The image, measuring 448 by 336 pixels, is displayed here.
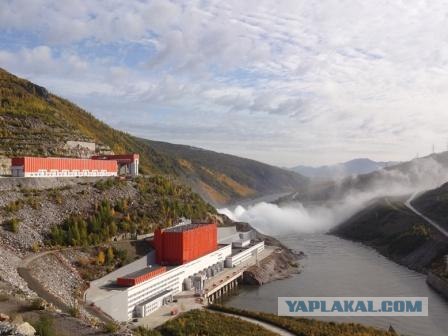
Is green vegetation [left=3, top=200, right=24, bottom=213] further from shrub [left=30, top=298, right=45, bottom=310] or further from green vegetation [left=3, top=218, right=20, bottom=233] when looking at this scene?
shrub [left=30, top=298, right=45, bottom=310]

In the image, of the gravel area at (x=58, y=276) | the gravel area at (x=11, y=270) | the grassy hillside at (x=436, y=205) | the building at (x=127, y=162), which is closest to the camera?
the gravel area at (x=11, y=270)

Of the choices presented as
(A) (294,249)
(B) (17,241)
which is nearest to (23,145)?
(B) (17,241)

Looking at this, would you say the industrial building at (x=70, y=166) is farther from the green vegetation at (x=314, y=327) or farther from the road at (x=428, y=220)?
the road at (x=428, y=220)

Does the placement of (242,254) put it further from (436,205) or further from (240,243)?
(436,205)

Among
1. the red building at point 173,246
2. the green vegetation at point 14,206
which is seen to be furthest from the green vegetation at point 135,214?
the red building at point 173,246

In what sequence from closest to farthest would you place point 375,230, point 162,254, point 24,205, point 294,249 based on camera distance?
point 24,205 < point 162,254 < point 294,249 < point 375,230

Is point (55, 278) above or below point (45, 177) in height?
below

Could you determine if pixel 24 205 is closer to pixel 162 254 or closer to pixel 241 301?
pixel 162 254
